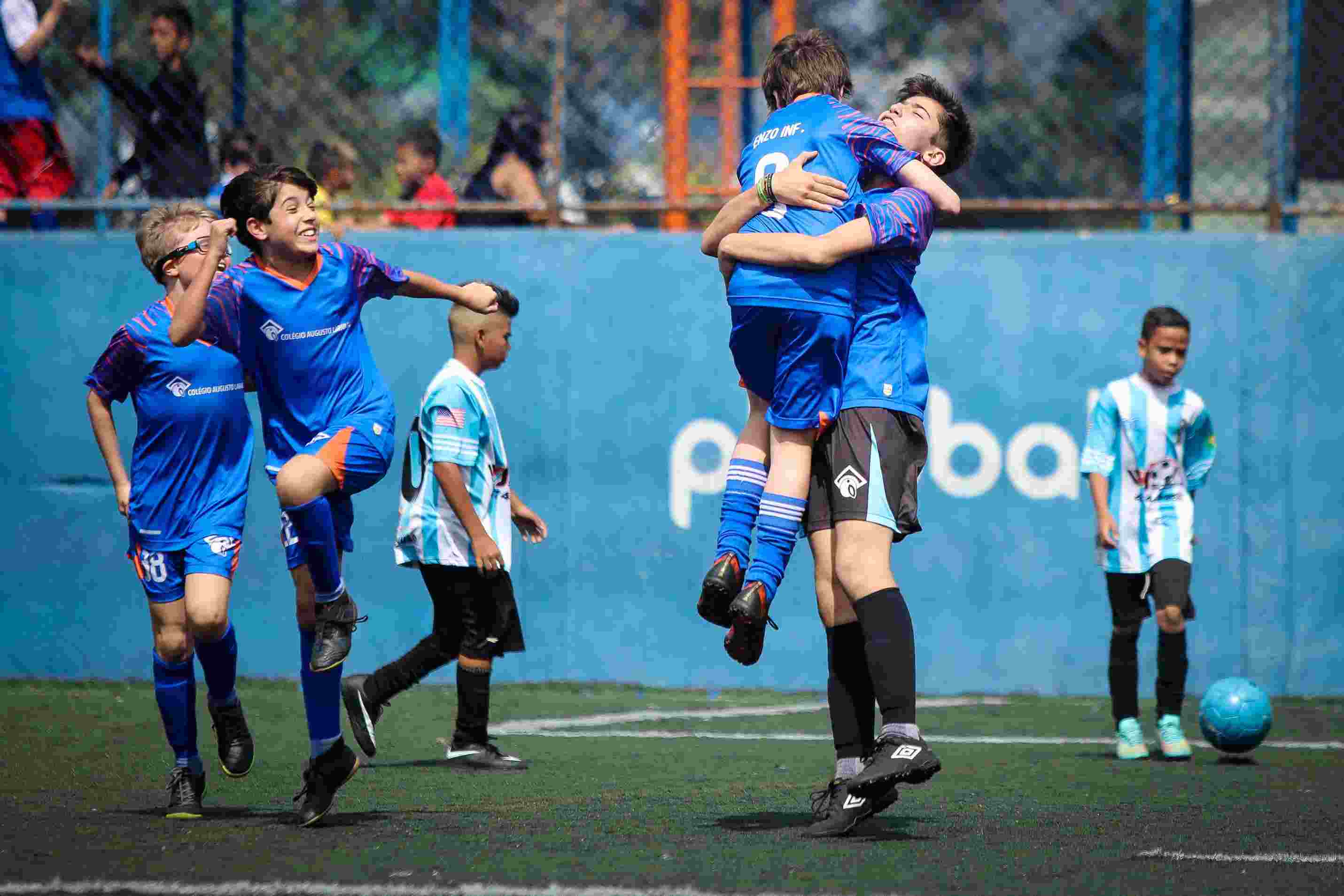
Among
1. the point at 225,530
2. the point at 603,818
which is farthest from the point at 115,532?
the point at 603,818

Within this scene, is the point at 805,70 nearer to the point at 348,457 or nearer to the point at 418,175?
the point at 348,457

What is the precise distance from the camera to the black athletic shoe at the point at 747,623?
166 inches

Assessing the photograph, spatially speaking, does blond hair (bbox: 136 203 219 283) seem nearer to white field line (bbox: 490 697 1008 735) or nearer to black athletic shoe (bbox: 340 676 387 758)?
black athletic shoe (bbox: 340 676 387 758)

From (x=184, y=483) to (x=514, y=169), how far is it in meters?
4.18

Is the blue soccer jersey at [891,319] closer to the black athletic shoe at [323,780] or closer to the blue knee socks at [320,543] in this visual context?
the blue knee socks at [320,543]

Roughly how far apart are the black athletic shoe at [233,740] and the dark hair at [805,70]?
256 cm

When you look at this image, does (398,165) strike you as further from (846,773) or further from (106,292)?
(846,773)

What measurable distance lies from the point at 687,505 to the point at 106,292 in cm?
330

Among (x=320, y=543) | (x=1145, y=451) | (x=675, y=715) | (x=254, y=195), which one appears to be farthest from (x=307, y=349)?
(x=1145, y=451)

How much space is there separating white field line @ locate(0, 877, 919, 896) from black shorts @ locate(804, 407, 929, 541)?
1.24 metres

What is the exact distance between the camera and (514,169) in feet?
29.7

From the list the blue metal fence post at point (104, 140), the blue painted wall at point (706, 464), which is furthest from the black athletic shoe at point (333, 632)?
the blue metal fence post at point (104, 140)

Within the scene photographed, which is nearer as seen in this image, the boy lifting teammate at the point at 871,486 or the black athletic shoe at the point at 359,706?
the boy lifting teammate at the point at 871,486

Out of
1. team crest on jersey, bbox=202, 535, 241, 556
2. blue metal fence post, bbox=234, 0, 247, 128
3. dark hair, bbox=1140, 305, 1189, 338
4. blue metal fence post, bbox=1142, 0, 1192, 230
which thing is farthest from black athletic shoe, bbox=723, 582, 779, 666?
blue metal fence post, bbox=234, 0, 247, 128
